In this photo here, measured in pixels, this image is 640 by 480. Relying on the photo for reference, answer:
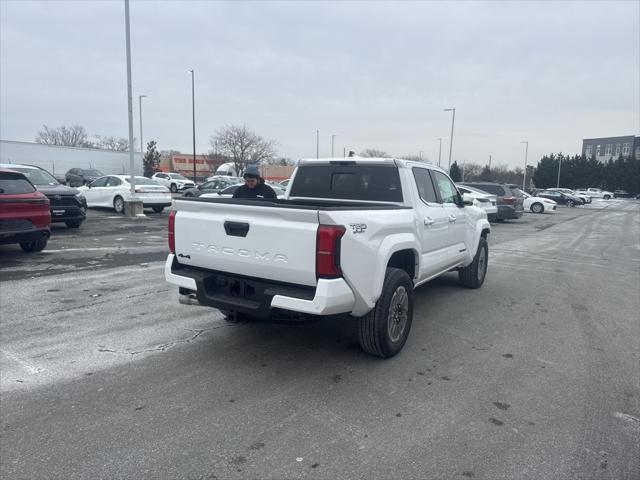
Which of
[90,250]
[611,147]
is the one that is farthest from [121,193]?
[611,147]

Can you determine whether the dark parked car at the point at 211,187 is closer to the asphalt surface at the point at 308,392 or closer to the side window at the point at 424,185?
the asphalt surface at the point at 308,392

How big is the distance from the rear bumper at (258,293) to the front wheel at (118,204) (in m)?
15.1

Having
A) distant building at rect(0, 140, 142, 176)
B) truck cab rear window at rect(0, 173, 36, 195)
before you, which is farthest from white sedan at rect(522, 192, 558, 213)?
distant building at rect(0, 140, 142, 176)

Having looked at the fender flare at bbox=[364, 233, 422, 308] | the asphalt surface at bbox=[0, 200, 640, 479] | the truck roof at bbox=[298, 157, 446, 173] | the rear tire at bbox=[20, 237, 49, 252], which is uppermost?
the truck roof at bbox=[298, 157, 446, 173]

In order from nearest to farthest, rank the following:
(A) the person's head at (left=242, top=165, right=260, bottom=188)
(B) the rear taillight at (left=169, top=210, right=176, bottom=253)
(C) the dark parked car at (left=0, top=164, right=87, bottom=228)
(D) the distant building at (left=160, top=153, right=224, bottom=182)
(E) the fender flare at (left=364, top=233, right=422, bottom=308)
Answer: (E) the fender flare at (left=364, top=233, right=422, bottom=308)
(B) the rear taillight at (left=169, top=210, right=176, bottom=253)
(A) the person's head at (left=242, top=165, right=260, bottom=188)
(C) the dark parked car at (left=0, top=164, right=87, bottom=228)
(D) the distant building at (left=160, top=153, right=224, bottom=182)

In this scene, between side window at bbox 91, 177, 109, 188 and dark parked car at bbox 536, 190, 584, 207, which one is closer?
side window at bbox 91, 177, 109, 188

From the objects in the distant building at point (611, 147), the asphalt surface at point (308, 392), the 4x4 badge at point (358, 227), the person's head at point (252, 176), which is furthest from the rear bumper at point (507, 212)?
the distant building at point (611, 147)

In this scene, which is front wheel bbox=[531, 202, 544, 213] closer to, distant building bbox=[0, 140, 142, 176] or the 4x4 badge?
the 4x4 badge

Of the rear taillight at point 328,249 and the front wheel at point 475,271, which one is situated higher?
the rear taillight at point 328,249

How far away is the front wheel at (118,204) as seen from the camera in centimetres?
1833

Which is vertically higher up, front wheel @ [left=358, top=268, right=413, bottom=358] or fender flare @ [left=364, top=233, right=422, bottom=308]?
fender flare @ [left=364, top=233, right=422, bottom=308]

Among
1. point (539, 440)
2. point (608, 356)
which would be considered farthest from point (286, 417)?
point (608, 356)

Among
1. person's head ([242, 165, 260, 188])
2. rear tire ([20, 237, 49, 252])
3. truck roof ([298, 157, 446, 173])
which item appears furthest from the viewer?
rear tire ([20, 237, 49, 252])

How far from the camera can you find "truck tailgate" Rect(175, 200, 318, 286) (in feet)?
12.1
